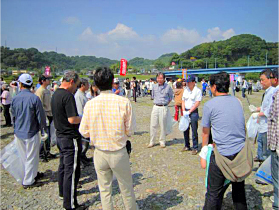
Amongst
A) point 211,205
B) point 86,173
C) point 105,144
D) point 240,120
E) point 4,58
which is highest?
point 4,58

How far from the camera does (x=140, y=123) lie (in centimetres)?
945

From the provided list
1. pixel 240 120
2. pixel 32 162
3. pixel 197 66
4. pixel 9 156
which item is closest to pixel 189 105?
pixel 240 120

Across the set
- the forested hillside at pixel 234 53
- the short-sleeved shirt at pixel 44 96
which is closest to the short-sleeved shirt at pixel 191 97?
the short-sleeved shirt at pixel 44 96

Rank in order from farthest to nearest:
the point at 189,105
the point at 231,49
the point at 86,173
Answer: the point at 231,49, the point at 189,105, the point at 86,173

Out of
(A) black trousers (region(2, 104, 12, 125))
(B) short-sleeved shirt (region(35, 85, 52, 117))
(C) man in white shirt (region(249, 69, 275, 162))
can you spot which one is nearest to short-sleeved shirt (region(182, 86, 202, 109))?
(C) man in white shirt (region(249, 69, 275, 162))

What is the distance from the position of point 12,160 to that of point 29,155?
295mm

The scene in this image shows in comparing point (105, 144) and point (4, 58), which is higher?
point (4, 58)

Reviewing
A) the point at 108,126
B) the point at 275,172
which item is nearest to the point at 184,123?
the point at 275,172

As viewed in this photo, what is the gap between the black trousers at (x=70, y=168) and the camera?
3.03 meters

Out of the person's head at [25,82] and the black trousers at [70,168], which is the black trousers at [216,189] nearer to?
the black trousers at [70,168]

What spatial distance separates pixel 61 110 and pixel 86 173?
2.08m

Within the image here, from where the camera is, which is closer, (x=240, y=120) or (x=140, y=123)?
(x=240, y=120)

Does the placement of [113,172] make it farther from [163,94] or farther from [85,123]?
[163,94]

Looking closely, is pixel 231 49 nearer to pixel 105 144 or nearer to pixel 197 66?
pixel 197 66
